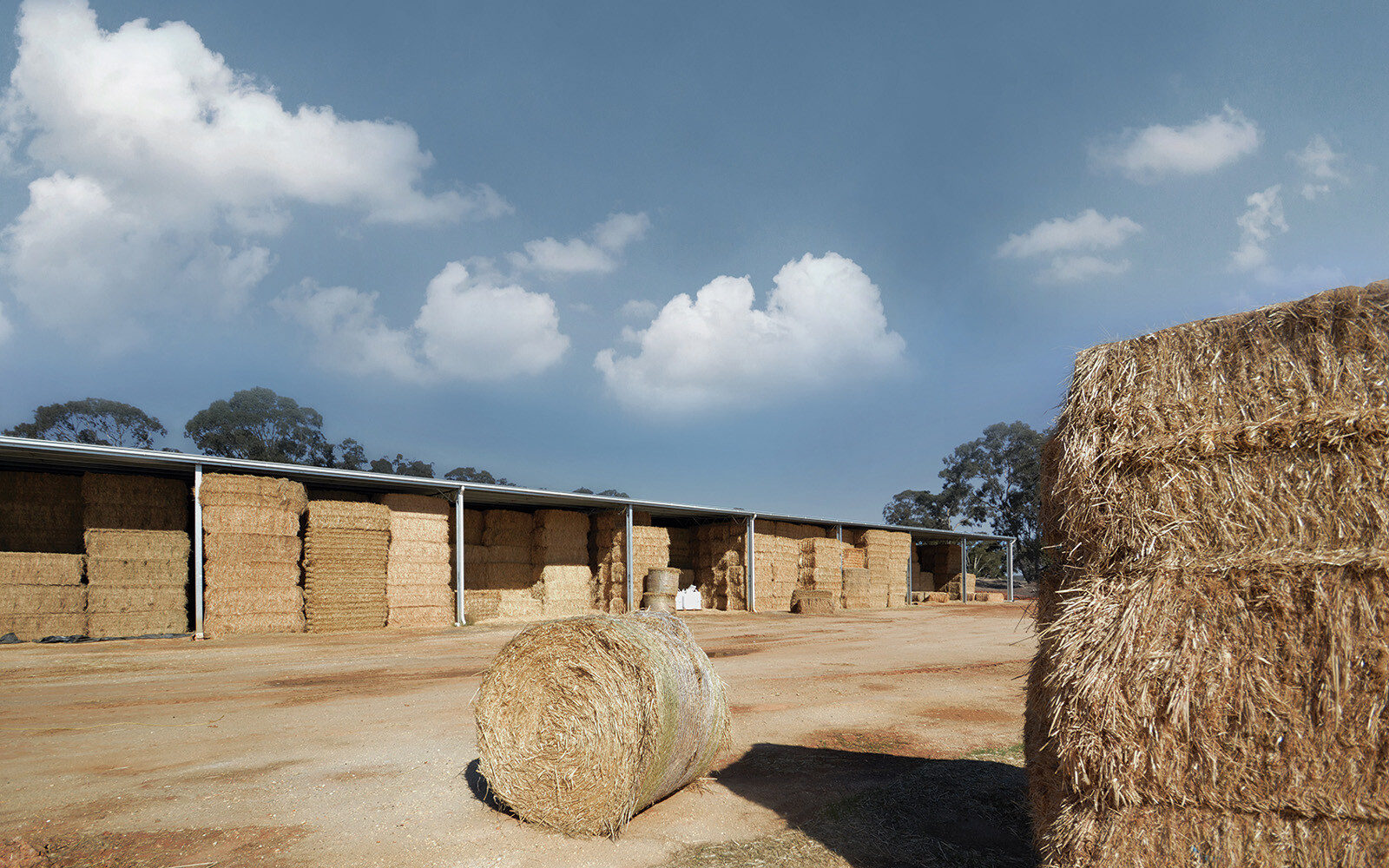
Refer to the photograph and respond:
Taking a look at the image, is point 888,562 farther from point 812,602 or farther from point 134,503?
point 134,503

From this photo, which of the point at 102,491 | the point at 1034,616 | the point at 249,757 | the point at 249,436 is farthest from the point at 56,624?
the point at 249,436

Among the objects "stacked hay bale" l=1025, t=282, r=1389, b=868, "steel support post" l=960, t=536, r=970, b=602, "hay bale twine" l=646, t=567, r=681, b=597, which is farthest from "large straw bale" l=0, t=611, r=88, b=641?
"steel support post" l=960, t=536, r=970, b=602

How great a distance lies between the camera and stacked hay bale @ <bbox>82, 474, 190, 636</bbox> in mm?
16375

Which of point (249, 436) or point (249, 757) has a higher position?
point (249, 436)

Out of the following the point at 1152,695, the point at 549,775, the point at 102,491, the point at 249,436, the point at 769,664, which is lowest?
the point at 769,664

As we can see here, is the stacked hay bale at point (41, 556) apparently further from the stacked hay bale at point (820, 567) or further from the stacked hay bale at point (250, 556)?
the stacked hay bale at point (820, 567)

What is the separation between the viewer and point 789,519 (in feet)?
108

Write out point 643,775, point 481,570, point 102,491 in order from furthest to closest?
point 481,570 < point 102,491 < point 643,775

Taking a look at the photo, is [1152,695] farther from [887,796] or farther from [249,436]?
[249,436]

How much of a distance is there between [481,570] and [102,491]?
1073 centimetres

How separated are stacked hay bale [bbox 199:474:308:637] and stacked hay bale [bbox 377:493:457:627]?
Answer: 2.35 meters

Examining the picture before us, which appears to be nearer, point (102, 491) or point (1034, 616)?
point (1034, 616)

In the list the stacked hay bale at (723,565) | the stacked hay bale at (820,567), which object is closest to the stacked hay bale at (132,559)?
the stacked hay bale at (723,565)

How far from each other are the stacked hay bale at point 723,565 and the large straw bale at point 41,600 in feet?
63.8
